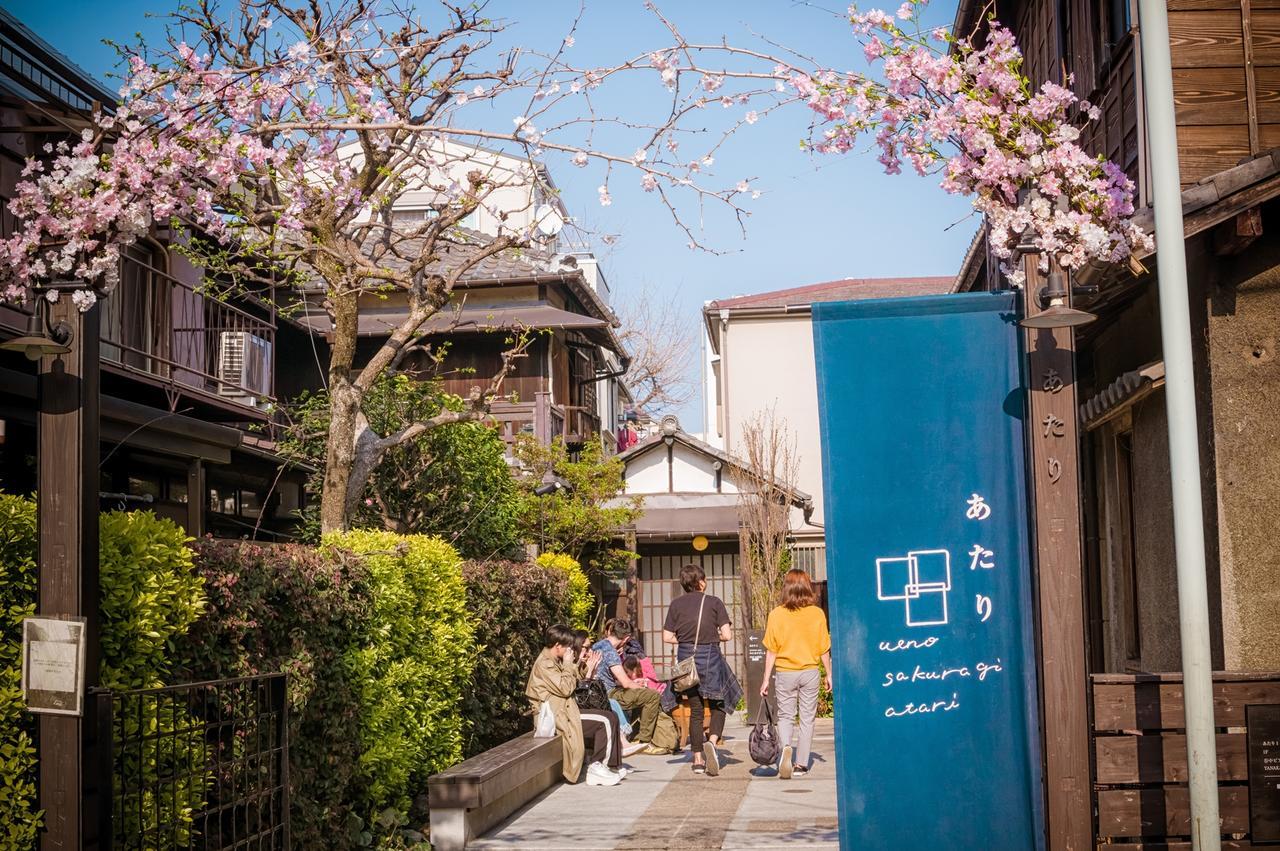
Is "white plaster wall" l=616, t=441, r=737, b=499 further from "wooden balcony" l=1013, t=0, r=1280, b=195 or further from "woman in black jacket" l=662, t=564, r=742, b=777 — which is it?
"wooden balcony" l=1013, t=0, r=1280, b=195

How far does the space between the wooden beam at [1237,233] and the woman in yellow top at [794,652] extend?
18.6ft

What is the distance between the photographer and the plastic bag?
13250 mm

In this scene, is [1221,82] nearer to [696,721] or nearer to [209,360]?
[696,721]

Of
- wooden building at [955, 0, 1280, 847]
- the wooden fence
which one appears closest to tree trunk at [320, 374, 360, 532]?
wooden building at [955, 0, 1280, 847]

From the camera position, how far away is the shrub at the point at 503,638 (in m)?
13.6

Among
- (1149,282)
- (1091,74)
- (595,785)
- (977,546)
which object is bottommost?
(595,785)

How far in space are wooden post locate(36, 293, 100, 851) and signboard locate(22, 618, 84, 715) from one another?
0.16 feet

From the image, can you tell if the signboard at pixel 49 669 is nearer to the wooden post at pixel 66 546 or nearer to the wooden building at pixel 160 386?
the wooden post at pixel 66 546

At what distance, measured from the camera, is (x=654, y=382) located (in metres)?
48.7

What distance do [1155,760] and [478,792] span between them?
5.13m

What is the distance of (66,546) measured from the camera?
16.6 feet

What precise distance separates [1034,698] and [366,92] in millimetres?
5671

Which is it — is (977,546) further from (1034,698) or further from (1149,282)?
(1149,282)

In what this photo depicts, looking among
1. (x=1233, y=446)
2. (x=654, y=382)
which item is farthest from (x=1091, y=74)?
(x=654, y=382)
